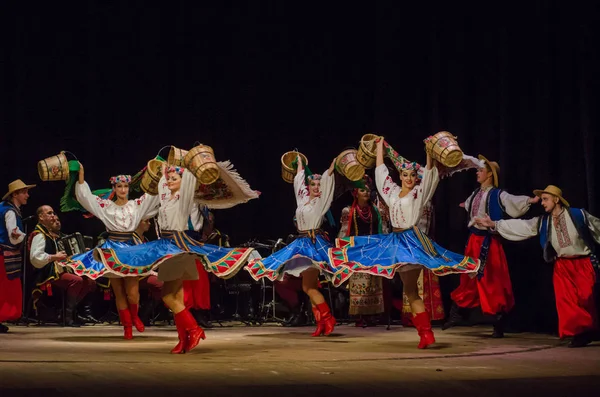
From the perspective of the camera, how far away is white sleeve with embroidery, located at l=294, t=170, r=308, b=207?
745 centimetres

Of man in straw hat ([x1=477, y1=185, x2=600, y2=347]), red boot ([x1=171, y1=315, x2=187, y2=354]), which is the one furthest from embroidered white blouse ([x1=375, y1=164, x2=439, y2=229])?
red boot ([x1=171, y1=315, x2=187, y2=354])

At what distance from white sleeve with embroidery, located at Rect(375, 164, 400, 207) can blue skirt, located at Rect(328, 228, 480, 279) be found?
274mm

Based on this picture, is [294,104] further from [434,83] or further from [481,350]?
[481,350]

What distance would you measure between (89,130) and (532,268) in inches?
187

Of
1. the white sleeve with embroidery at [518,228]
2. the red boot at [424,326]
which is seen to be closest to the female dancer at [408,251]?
the red boot at [424,326]

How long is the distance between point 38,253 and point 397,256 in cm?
401

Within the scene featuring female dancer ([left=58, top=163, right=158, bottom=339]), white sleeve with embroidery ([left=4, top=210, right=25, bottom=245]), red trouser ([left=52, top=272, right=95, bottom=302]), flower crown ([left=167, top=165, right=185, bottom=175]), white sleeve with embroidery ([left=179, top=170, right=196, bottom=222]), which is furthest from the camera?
red trouser ([left=52, top=272, right=95, bottom=302])

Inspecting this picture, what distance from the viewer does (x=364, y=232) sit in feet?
28.2

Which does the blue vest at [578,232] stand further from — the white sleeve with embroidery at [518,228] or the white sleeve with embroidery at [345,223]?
the white sleeve with embroidery at [345,223]

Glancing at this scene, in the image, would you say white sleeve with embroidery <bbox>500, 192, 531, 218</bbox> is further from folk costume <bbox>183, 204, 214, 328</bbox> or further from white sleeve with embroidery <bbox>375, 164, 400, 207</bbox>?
folk costume <bbox>183, 204, 214, 328</bbox>

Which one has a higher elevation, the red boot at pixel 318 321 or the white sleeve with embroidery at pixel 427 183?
the white sleeve with embroidery at pixel 427 183

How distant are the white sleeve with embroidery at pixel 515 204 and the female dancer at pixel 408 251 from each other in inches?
49.9

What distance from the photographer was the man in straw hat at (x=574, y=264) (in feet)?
21.3

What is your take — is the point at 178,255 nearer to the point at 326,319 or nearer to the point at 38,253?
the point at 326,319
